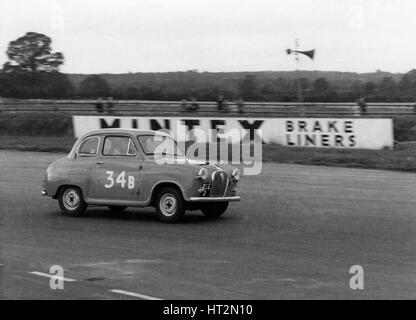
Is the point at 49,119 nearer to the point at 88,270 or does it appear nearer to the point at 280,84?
the point at 88,270

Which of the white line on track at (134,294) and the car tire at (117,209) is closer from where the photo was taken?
the white line on track at (134,294)

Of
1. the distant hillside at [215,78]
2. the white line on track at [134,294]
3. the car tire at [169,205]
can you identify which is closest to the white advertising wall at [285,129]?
the car tire at [169,205]

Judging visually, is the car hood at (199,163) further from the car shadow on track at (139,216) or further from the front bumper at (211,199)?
the car shadow on track at (139,216)

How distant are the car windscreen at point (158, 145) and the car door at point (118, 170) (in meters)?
0.17

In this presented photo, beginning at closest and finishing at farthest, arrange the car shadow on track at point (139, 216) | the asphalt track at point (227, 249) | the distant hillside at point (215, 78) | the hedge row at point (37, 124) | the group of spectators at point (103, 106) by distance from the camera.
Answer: the asphalt track at point (227, 249) < the car shadow on track at point (139, 216) < the group of spectators at point (103, 106) < the hedge row at point (37, 124) < the distant hillside at point (215, 78)

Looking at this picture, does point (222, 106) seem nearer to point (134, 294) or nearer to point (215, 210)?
point (215, 210)

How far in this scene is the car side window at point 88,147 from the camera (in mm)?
13533

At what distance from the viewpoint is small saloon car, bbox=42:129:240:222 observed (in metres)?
12.5

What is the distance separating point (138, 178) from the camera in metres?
12.8

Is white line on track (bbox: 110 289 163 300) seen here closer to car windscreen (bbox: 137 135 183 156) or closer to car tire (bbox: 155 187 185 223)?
car tire (bbox: 155 187 185 223)

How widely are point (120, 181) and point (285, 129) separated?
17.5 metres

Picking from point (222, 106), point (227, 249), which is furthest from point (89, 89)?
point (227, 249)

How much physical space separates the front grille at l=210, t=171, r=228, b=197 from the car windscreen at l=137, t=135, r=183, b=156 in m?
1.00
